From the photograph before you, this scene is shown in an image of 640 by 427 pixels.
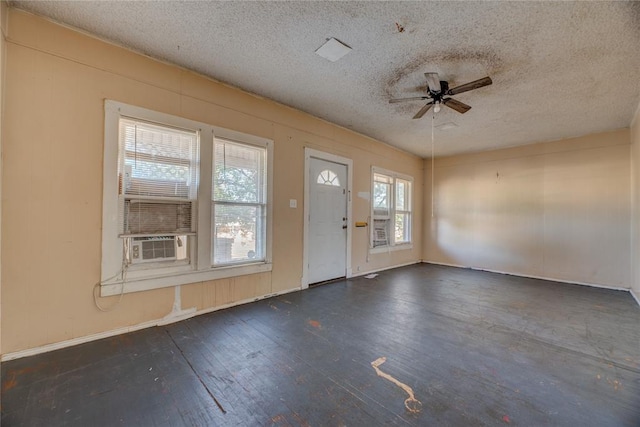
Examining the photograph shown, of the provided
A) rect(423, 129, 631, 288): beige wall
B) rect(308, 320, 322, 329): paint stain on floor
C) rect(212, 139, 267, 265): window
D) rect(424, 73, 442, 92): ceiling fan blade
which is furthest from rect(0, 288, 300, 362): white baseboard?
rect(423, 129, 631, 288): beige wall

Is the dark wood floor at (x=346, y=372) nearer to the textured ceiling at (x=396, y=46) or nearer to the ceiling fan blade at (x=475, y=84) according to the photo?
the ceiling fan blade at (x=475, y=84)

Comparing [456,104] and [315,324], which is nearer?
[315,324]

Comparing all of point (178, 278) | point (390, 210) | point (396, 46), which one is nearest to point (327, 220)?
point (390, 210)

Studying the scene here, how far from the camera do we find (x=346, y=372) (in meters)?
2.02

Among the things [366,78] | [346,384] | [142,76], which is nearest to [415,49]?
[366,78]

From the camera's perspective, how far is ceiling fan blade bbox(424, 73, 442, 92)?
271 centimetres

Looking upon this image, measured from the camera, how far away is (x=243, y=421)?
5.06 feet

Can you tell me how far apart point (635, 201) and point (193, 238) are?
6437 mm

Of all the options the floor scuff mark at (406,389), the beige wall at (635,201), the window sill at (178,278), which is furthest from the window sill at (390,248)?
the beige wall at (635,201)

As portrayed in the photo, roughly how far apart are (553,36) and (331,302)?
11.6 feet

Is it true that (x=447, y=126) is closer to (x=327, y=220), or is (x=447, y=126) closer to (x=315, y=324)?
(x=327, y=220)

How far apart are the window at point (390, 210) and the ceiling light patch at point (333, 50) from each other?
3103 millimetres

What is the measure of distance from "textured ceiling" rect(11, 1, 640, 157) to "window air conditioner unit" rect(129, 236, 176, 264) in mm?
1908

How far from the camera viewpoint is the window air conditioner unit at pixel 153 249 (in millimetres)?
2705
